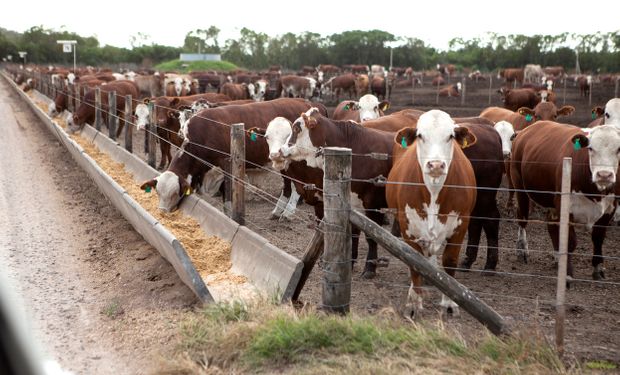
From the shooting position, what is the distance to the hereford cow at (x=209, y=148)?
32.0 feet

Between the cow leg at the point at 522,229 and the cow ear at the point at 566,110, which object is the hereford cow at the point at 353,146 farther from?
the cow ear at the point at 566,110

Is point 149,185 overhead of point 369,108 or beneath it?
beneath

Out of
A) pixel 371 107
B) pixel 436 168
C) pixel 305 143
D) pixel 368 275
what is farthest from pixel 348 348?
pixel 371 107

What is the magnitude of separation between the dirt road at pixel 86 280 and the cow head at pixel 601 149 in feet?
13.7

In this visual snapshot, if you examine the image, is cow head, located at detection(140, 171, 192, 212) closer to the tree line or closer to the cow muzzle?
the cow muzzle

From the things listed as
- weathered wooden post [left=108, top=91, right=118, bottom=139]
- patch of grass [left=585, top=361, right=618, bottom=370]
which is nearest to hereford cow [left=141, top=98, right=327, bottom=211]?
weathered wooden post [left=108, top=91, right=118, bottom=139]

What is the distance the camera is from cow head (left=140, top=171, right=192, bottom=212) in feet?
31.9

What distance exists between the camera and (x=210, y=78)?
138 feet

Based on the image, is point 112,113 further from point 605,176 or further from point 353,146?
point 605,176

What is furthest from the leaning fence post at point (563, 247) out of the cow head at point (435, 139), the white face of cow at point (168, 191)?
the white face of cow at point (168, 191)

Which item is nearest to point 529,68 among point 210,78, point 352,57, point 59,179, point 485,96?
point 485,96

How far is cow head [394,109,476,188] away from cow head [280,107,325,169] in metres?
1.86

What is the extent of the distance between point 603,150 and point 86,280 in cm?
546

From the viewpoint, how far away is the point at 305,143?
8195 millimetres
